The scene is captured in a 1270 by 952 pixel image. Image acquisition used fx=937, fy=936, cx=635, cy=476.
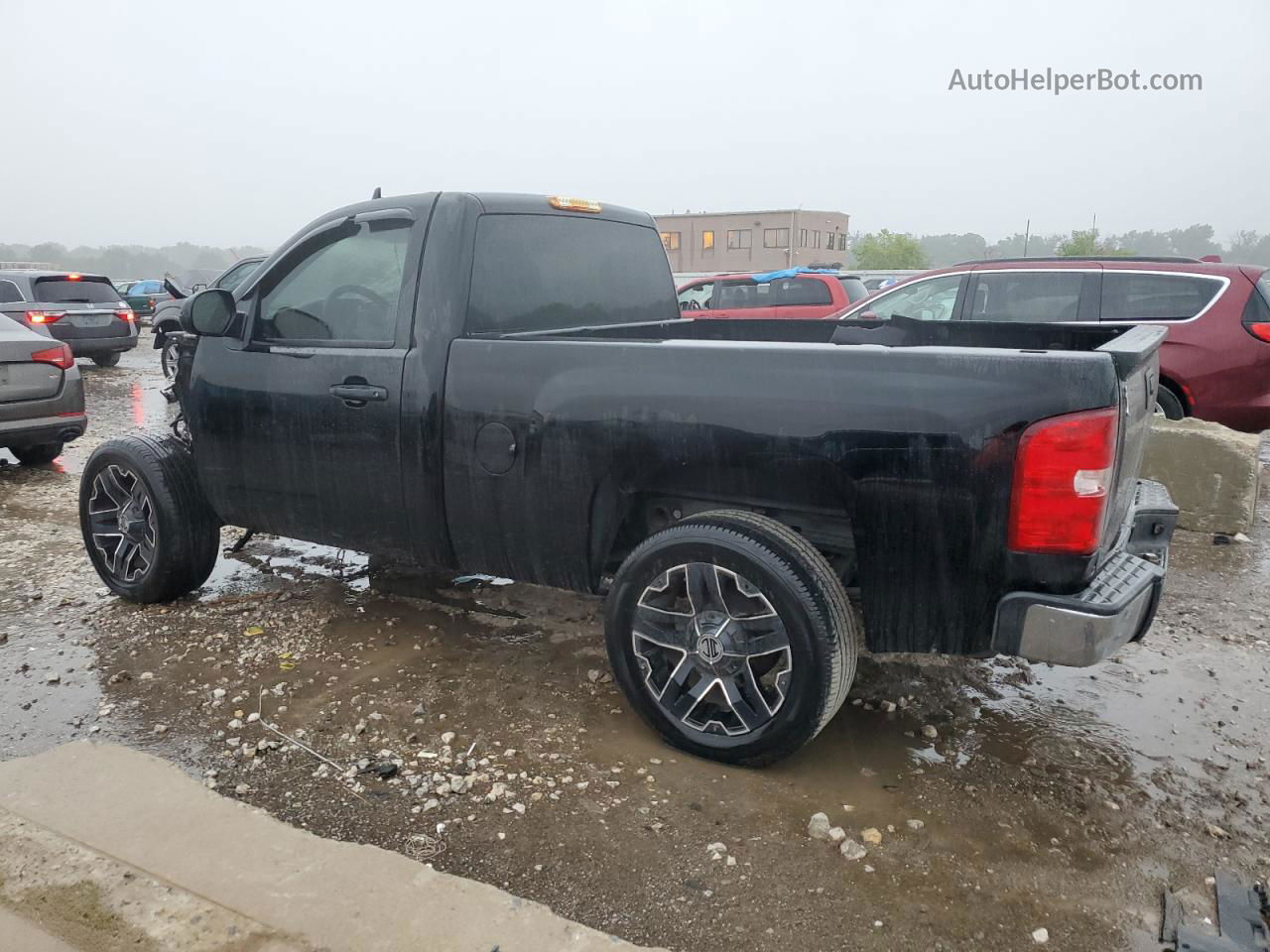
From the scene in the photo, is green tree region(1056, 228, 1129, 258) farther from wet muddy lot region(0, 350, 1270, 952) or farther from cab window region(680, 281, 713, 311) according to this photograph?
wet muddy lot region(0, 350, 1270, 952)

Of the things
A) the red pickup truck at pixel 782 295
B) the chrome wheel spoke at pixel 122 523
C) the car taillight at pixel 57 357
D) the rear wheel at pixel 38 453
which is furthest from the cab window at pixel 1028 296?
the rear wheel at pixel 38 453

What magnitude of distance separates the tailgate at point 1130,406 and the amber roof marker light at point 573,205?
226 cm

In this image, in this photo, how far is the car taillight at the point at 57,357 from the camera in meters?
7.49

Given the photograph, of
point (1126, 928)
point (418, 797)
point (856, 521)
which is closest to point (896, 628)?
point (856, 521)

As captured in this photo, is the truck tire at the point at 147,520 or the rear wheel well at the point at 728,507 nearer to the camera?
the rear wheel well at the point at 728,507

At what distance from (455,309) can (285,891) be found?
2.06m

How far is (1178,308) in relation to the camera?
24.1 ft

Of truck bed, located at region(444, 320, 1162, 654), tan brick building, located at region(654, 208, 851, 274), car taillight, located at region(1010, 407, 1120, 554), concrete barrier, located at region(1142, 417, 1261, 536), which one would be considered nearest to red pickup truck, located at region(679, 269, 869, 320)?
concrete barrier, located at region(1142, 417, 1261, 536)

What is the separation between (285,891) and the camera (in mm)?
2441

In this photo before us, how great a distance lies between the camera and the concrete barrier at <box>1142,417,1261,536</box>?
5.94m

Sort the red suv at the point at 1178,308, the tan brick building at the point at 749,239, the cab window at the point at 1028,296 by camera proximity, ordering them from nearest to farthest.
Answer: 1. the red suv at the point at 1178,308
2. the cab window at the point at 1028,296
3. the tan brick building at the point at 749,239

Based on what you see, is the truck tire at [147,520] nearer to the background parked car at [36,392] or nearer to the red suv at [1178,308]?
the background parked car at [36,392]

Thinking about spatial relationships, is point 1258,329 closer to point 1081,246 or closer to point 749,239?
point 749,239

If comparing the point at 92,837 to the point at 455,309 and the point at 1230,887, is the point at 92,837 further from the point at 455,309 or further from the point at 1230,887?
the point at 1230,887
